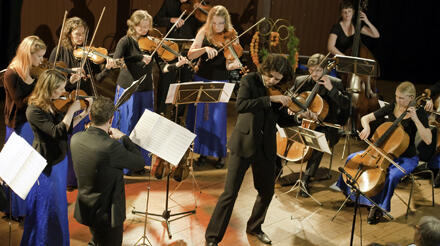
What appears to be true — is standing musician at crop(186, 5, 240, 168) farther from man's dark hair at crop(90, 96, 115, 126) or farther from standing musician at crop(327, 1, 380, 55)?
man's dark hair at crop(90, 96, 115, 126)

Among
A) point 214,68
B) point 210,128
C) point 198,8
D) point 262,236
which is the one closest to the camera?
point 262,236

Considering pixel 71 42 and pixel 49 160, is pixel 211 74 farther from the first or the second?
pixel 49 160

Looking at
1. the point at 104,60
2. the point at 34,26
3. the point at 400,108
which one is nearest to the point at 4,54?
the point at 34,26

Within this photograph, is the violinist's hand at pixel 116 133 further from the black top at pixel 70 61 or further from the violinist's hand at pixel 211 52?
the violinist's hand at pixel 211 52

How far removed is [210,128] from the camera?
5.98m

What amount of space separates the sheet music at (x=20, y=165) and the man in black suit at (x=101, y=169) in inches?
9.1

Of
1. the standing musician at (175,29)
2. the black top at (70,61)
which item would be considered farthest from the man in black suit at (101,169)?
the standing musician at (175,29)

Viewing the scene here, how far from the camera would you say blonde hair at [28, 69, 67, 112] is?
134 inches

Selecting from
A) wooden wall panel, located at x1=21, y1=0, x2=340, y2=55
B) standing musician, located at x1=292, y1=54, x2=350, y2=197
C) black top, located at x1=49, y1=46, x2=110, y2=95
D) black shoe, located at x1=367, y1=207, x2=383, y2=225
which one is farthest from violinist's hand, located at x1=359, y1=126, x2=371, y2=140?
wooden wall panel, located at x1=21, y1=0, x2=340, y2=55

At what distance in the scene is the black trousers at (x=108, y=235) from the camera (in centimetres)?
318

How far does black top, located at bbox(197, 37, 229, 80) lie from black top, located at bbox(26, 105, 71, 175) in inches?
93.3

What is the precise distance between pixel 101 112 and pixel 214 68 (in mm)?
2703

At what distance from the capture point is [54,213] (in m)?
3.58

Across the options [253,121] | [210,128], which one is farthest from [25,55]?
[210,128]
